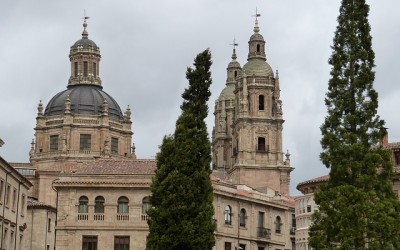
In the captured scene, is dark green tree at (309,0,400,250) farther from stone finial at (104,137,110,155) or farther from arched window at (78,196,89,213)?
stone finial at (104,137,110,155)

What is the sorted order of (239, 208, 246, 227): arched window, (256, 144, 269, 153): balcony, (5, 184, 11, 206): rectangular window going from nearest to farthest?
(5, 184, 11, 206): rectangular window
(239, 208, 246, 227): arched window
(256, 144, 269, 153): balcony

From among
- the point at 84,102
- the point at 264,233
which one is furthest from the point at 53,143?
the point at 264,233

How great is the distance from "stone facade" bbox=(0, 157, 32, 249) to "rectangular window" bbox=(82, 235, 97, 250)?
17.0 ft

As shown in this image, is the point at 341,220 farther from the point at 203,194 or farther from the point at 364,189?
the point at 203,194

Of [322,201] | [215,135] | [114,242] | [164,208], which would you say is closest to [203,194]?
[164,208]

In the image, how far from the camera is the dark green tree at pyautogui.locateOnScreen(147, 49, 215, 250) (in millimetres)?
56938

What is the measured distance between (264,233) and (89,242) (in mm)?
17002

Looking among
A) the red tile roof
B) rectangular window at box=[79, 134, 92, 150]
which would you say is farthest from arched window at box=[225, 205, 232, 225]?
rectangular window at box=[79, 134, 92, 150]

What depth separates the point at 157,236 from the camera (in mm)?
57125

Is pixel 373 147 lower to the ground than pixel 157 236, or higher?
higher

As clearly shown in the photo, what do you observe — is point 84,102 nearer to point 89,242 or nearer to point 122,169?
point 122,169

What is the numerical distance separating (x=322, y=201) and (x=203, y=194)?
28.4 feet

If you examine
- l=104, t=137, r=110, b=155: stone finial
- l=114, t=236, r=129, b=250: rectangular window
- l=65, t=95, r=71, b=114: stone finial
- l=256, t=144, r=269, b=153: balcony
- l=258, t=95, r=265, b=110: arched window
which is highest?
l=258, t=95, r=265, b=110: arched window

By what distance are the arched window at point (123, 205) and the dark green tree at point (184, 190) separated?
20.9 meters
